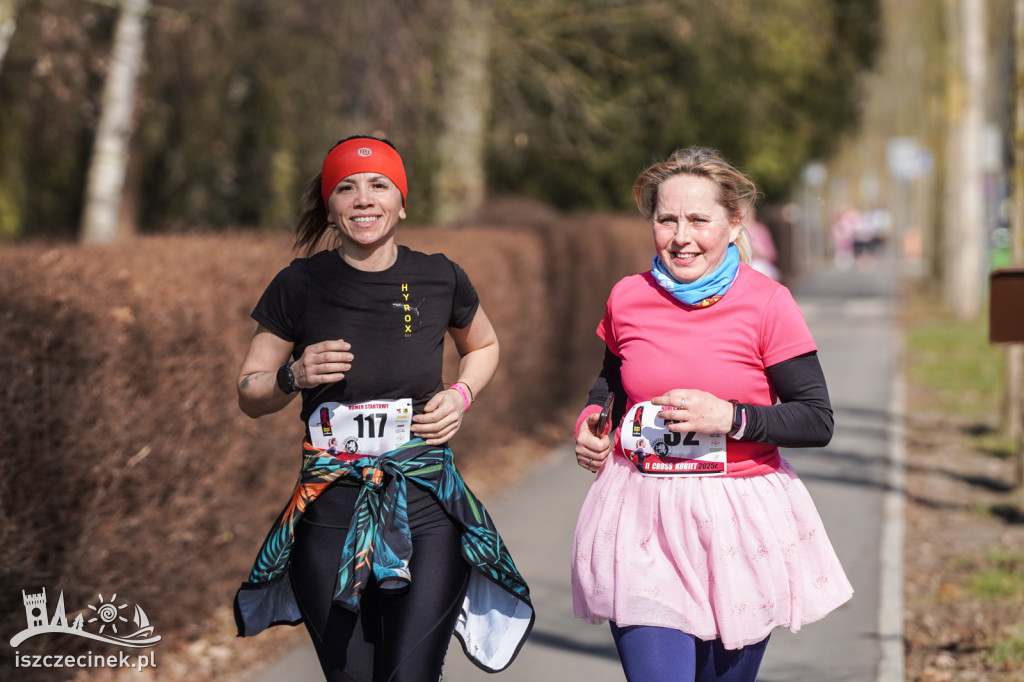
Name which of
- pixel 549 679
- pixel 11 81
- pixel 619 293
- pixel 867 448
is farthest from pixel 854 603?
pixel 11 81

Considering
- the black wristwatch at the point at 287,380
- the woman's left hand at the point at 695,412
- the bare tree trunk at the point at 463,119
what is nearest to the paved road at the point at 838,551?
the black wristwatch at the point at 287,380

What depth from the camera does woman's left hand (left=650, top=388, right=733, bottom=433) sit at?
10.1 feet

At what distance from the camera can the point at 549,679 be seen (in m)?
5.45

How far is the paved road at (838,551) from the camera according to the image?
18.2ft

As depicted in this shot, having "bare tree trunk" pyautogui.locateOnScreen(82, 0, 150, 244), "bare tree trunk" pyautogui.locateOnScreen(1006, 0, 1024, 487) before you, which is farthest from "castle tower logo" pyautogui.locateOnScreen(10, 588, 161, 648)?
"bare tree trunk" pyautogui.locateOnScreen(82, 0, 150, 244)

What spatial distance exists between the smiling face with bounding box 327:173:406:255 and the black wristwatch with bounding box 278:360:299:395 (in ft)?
1.26

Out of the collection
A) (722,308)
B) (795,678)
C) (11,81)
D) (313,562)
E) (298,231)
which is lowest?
(795,678)

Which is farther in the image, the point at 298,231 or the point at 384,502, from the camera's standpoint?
the point at 298,231

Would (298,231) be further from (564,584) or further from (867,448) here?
(867,448)

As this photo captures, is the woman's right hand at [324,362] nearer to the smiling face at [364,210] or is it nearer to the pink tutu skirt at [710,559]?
the smiling face at [364,210]

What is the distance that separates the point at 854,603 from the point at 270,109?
1260cm

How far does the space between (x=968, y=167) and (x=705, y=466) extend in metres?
19.6

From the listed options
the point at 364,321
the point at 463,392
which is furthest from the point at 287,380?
the point at 463,392

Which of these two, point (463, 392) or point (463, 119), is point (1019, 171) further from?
point (463, 119)
